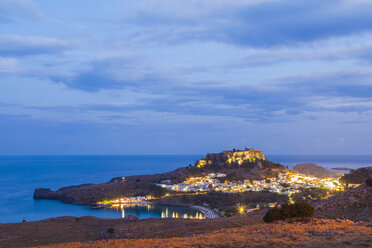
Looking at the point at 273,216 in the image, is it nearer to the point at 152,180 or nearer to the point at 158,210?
the point at 158,210

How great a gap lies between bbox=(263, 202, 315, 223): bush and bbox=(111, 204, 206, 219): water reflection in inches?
1891

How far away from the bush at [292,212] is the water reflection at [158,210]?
158ft

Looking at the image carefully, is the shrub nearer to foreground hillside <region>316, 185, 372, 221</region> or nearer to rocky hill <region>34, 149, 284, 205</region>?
foreground hillside <region>316, 185, 372, 221</region>

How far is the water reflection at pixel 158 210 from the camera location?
2810 inches

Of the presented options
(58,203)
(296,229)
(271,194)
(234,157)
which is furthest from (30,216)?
(234,157)

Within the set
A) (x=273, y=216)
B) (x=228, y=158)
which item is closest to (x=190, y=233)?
(x=273, y=216)

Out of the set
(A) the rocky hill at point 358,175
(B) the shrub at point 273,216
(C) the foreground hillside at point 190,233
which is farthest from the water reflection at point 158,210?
(B) the shrub at point 273,216

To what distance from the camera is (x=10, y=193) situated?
396 ft

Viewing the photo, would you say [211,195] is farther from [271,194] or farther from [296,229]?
[296,229]

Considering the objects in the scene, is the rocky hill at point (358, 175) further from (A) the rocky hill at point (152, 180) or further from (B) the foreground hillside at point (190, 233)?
(B) the foreground hillside at point (190, 233)

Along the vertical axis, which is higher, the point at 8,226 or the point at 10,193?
the point at 8,226

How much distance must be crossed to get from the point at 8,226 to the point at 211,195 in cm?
6325

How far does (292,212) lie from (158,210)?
63.4m

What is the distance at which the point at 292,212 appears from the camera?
21.9 meters
